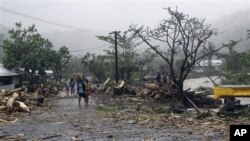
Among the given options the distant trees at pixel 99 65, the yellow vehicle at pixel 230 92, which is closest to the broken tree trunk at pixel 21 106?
the yellow vehicle at pixel 230 92

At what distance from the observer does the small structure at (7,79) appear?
38.0m

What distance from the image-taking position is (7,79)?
40.9 m

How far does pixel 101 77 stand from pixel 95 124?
163ft

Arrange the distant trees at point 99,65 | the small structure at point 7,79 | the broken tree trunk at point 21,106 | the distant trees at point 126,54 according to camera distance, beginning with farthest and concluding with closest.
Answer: the distant trees at point 99,65
the distant trees at point 126,54
the small structure at point 7,79
the broken tree trunk at point 21,106

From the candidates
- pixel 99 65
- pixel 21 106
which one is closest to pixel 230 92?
pixel 21 106

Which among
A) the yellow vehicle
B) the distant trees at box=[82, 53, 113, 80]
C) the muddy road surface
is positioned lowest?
the muddy road surface

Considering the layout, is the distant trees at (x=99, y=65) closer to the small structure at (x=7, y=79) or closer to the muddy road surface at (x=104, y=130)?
the small structure at (x=7, y=79)

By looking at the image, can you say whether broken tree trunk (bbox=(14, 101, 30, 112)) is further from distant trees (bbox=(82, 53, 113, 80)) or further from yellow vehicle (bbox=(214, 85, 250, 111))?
distant trees (bbox=(82, 53, 113, 80))

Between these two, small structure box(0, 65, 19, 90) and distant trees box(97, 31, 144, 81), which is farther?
distant trees box(97, 31, 144, 81)

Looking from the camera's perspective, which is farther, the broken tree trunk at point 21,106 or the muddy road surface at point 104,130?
the broken tree trunk at point 21,106

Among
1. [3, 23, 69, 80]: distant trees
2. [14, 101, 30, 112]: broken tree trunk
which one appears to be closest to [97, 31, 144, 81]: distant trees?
[3, 23, 69, 80]: distant trees

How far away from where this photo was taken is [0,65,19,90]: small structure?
38031mm

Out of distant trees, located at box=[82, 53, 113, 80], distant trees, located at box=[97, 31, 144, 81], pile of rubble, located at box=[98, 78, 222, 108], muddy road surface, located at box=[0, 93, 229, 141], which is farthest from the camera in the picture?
distant trees, located at box=[82, 53, 113, 80]

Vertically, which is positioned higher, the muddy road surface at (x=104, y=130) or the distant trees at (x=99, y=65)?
the distant trees at (x=99, y=65)
